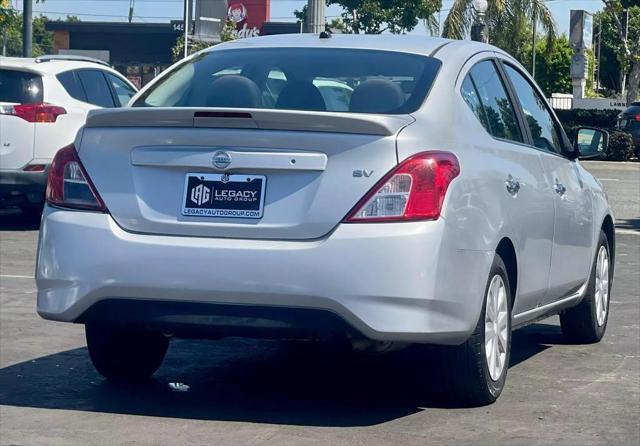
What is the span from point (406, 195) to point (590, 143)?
2.86 metres

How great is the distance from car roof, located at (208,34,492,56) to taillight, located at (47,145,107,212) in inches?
50.8

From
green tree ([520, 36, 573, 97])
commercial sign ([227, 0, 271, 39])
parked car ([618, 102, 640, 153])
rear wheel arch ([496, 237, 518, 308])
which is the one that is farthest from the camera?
commercial sign ([227, 0, 271, 39])

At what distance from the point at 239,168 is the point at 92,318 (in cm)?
92

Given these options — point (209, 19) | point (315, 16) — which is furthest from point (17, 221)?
point (209, 19)

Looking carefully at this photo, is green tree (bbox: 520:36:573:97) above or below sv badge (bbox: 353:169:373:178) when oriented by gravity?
above

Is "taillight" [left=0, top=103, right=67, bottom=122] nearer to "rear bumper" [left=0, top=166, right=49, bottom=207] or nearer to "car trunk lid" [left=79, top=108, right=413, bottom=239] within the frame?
"rear bumper" [left=0, top=166, right=49, bottom=207]

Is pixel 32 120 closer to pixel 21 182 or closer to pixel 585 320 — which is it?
pixel 21 182

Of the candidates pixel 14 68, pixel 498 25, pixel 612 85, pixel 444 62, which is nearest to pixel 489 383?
pixel 444 62

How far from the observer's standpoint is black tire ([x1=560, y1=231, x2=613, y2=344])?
8.12 meters

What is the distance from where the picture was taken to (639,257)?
13406 mm

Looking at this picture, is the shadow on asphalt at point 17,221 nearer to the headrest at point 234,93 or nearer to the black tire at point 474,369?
the headrest at point 234,93

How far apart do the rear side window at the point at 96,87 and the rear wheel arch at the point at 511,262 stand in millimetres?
9385

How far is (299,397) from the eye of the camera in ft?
21.4

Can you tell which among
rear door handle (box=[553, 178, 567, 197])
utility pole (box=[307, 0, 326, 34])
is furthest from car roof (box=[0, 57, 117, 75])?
rear door handle (box=[553, 178, 567, 197])
